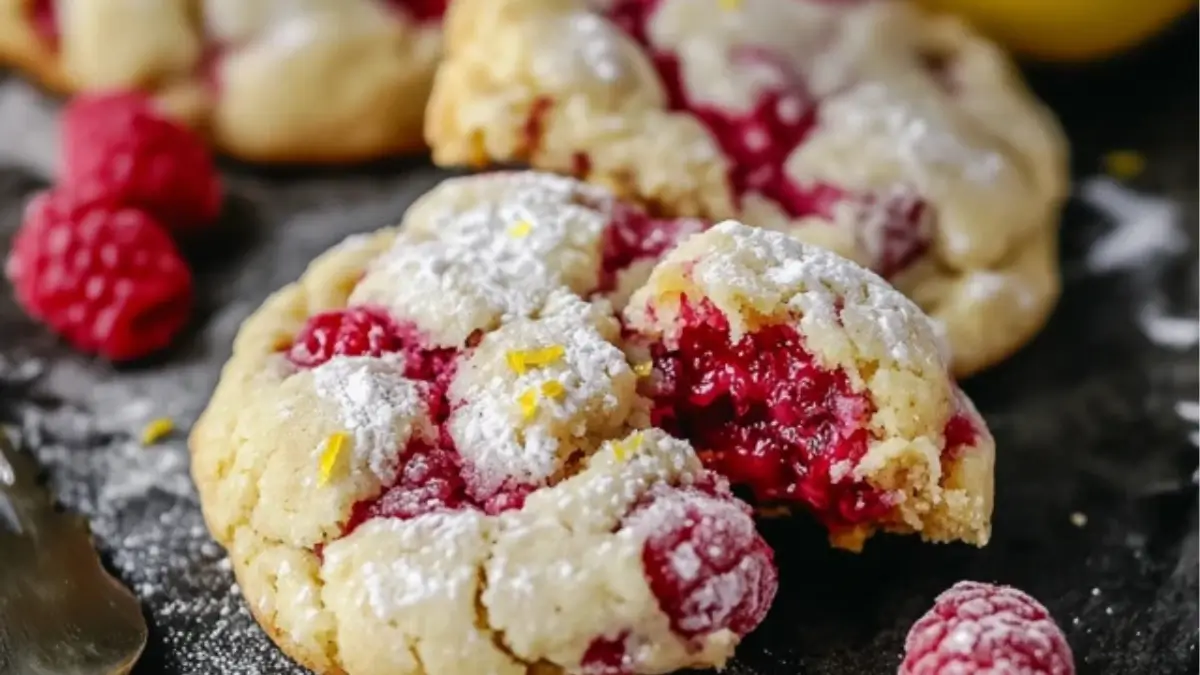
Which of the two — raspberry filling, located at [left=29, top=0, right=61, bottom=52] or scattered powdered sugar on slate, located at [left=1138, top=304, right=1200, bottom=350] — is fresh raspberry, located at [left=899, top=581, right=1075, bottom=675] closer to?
scattered powdered sugar on slate, located at [left=1138, top=304, right=1200, bottom=350]

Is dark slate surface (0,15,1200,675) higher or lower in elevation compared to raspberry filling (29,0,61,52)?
lower

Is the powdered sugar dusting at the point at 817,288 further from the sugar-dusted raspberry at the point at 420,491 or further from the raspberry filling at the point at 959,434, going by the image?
the sugar-dusted raspberry at the point at 420,491

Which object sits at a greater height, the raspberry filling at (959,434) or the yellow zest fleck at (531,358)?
the yellow zest fleck at (531,358)

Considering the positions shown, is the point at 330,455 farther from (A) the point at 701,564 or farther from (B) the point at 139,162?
(B) the point at 139,162

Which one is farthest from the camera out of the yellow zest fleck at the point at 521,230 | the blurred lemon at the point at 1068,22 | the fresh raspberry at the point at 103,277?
the blurred lemon at the point at 1068,22

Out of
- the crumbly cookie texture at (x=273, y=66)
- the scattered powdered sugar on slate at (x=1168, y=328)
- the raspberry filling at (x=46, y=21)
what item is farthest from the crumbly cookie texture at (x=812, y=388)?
the raspberry filling at (x=46, y=21)

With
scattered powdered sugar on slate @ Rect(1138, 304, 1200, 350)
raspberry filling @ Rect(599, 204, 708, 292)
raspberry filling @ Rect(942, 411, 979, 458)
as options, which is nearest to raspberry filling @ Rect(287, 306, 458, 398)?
raspberry filling @ Rect(599, 204, 708, 292)

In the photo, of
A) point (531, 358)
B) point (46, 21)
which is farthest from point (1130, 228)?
point (46, 21)
